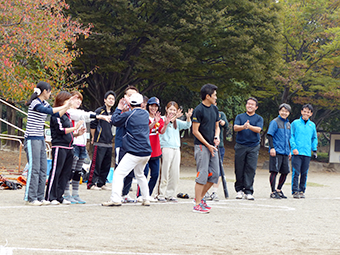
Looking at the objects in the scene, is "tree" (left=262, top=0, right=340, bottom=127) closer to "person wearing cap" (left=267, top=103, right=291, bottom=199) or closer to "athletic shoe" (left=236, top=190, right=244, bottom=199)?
"person wearing cap" (left=267, top=103, right=291, bottom=199)

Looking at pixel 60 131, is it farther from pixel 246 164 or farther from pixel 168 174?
pixel 246 164

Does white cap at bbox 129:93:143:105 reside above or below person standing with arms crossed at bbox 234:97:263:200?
above

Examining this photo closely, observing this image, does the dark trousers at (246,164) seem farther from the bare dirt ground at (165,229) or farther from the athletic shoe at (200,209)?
the athletic shoe at (200,209)

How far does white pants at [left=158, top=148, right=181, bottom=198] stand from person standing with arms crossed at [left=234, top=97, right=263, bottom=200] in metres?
1.52

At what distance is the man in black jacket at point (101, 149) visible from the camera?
11.2 meters

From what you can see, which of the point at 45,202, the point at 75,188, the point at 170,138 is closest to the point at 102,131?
the point at 170,138

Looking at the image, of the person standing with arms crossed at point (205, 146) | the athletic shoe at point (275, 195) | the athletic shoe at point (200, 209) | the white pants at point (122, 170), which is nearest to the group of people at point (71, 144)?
the white pants at point (122, 170)

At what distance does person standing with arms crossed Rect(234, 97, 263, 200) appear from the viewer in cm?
1023

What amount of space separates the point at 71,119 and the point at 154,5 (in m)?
13.7

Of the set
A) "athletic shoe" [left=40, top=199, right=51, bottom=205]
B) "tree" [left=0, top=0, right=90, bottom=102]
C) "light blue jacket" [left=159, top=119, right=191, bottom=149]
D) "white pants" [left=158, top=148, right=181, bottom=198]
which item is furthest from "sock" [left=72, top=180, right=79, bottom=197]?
"tree" [left=0, top=0, right=90, bottom=102]

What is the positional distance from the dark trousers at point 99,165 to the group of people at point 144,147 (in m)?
0.99

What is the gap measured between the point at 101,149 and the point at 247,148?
3299 mm

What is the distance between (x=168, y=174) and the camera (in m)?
9.45

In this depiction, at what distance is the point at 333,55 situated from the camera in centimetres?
3006
